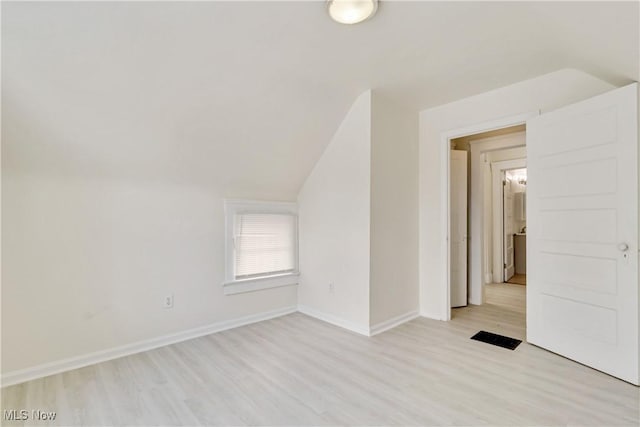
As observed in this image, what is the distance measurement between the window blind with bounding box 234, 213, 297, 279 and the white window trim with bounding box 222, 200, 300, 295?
52 millimetres

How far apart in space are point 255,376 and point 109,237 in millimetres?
1702

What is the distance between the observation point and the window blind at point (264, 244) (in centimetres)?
355

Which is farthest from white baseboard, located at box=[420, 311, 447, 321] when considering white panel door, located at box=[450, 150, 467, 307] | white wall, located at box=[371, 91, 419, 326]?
white panel door, located at box=[450, 150, 467, 307]

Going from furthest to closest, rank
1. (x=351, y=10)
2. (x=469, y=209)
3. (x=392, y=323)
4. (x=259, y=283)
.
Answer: (x=469, y=209) → (x=259, y=283) → (x=392, y=323) → (x=351, y=10)

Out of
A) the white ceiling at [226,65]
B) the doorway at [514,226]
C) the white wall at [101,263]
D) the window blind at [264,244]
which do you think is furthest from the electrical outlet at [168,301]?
the doorway at [514,226]

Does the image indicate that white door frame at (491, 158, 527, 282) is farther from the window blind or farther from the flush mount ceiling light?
the flush mount ceiling light

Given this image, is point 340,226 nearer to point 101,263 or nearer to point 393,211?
point 393,211

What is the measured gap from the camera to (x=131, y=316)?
9.14ft

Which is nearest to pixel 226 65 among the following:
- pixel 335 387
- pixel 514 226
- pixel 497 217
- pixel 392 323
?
pixel 335 387

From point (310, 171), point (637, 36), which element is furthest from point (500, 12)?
point (310, 171)

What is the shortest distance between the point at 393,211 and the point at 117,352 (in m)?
2.90

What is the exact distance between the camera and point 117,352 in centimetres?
268

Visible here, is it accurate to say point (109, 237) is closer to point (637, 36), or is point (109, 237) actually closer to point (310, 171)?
point (310, 171)

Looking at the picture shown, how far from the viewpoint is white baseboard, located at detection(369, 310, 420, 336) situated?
3.16 m
